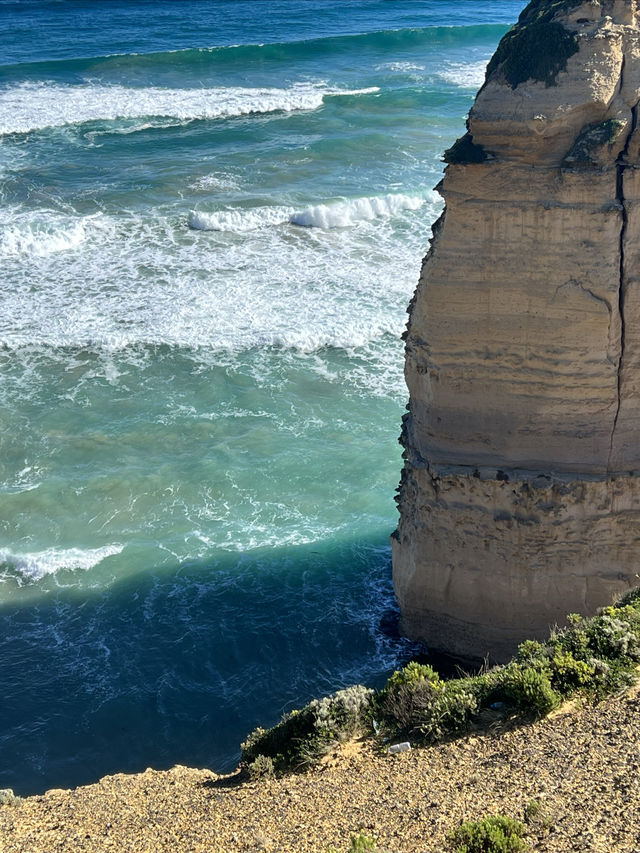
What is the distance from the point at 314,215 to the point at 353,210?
1.13 metres


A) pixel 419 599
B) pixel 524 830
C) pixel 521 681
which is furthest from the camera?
pixel 419 599

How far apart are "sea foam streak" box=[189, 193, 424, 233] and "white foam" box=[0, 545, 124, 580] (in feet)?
45.2

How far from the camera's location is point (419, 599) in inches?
522

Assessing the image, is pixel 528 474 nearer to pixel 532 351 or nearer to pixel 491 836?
pixel 532 351

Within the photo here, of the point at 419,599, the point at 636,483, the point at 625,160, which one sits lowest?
the point at 419,599

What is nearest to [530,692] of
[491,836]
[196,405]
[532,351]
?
[491,836]

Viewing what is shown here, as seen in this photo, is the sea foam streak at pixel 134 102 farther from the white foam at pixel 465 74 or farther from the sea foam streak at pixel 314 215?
the sea foam streak at pixel 314 215

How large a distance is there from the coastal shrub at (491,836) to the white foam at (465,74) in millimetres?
36581

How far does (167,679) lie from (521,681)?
5642 mm

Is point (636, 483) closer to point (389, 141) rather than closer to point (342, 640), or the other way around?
point (342, 640)

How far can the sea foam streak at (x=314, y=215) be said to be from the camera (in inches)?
1101

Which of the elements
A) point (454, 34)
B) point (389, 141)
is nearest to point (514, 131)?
point (389, 141)

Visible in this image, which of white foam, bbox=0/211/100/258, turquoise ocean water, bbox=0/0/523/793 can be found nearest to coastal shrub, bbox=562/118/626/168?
turquoise ocean water, bbox=0/0/523/793

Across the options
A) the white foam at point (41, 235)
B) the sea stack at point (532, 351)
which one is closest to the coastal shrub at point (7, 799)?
the sea stack at point (532, 351)
